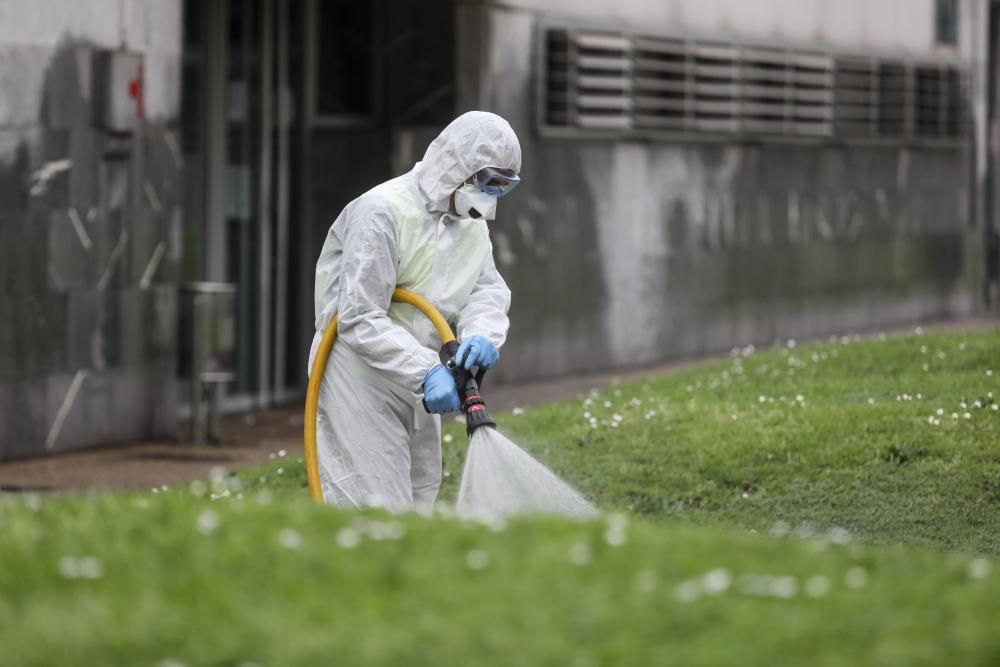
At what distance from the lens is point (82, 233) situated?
12070mm

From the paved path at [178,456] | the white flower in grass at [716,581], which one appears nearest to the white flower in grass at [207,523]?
the white flower in grass at [716,581]

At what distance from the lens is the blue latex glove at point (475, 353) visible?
22.4 ft

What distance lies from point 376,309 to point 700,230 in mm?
11746

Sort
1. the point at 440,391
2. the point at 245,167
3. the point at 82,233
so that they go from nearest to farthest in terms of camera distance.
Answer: the point at 440,391, the point at 82,233, the point at 245,167

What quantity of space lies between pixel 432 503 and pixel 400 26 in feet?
29.5

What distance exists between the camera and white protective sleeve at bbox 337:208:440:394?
676 centimetres

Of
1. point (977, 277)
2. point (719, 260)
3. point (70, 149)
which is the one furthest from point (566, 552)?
point (977, 277)

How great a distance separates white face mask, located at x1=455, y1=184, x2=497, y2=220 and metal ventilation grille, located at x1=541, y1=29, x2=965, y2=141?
29.9ft

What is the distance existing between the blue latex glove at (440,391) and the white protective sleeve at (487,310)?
31 cm

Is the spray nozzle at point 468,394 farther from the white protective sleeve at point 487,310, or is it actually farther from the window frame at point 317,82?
the window frame at point 317,82

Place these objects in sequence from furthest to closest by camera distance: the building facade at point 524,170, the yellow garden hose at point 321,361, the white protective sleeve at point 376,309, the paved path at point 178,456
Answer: the building facade at point 524,170 < the paved path at point 178,456 < the yellow garden hose at point 321,361 < the white protective sleeve at point 376,309

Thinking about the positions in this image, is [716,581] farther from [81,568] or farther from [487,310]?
[487,310]

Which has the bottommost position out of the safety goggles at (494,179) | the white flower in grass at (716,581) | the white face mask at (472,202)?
the white flower in grass at (716,581)

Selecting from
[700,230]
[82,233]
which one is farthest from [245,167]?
[700,230]
